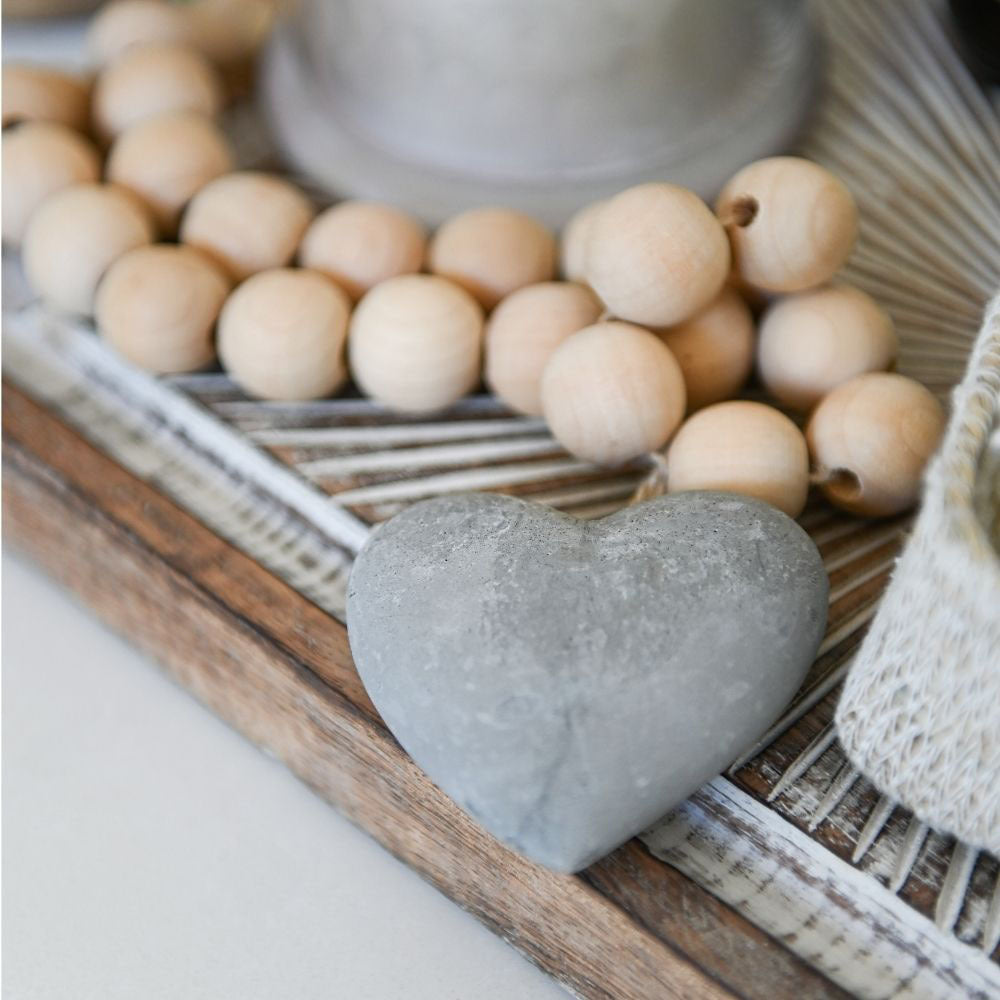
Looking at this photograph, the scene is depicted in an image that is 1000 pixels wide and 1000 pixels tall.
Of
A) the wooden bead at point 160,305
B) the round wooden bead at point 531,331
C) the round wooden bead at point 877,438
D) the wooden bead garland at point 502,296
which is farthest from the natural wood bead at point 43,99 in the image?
the round wooden bead at point 877,438

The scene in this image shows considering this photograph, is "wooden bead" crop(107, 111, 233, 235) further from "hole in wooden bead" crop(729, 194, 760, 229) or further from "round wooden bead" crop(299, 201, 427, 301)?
"hole in wooden bead" crop(729, 194, 760, 229)

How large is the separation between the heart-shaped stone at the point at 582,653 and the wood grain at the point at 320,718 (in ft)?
0.06

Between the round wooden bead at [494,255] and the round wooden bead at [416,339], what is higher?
the round wooden bead at [494,255]

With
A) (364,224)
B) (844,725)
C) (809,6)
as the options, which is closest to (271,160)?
(364,224)

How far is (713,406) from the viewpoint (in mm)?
387

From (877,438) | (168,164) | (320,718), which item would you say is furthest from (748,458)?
(168,164)

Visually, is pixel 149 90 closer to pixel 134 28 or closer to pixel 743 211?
pixel 134 28

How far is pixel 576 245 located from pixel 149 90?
0.19 meters

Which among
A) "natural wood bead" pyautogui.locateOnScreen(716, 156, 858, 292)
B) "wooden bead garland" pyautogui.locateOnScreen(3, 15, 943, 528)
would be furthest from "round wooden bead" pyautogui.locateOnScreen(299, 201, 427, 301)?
"natural wood bead" pyautogui.locateOnScreen(716, 156, 858, 292)

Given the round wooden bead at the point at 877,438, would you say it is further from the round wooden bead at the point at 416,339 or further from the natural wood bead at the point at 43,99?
the natural wood bead at the point at 43,99

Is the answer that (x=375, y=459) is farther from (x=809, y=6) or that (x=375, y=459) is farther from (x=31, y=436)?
(x=809, y=6)

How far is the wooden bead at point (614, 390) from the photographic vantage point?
37 cm

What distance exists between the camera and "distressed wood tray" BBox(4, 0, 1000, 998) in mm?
306

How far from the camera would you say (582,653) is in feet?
1.00
